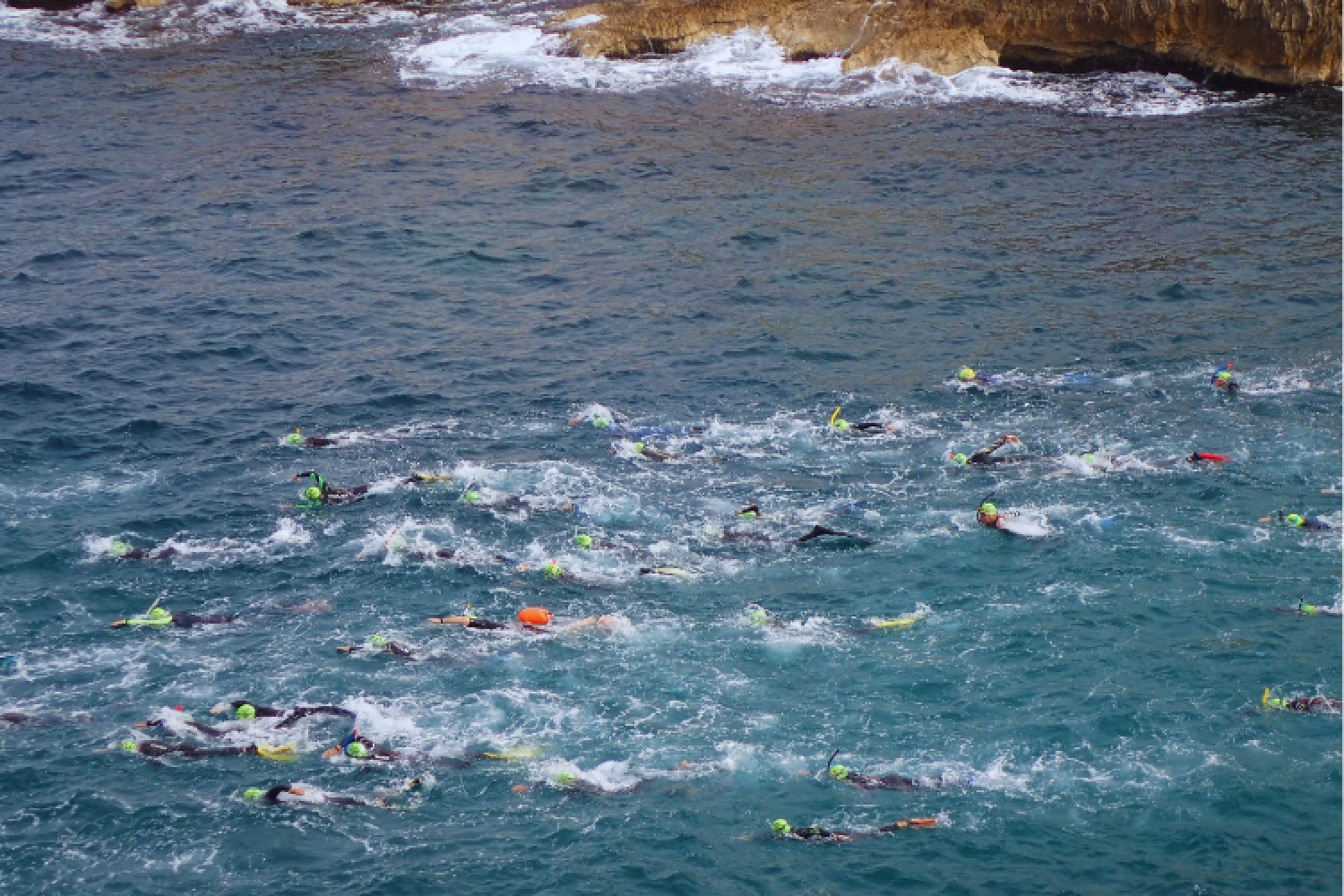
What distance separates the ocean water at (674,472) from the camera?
2144 cm

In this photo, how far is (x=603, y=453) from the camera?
32.2 m

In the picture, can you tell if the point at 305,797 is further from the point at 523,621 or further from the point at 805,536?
the point at 805,536

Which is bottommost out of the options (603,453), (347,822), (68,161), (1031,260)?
(347,822)

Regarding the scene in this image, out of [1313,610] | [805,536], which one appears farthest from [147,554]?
[1313,610]

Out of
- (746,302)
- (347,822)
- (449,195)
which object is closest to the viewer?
(347,822)

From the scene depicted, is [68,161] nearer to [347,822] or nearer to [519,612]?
[519,612]

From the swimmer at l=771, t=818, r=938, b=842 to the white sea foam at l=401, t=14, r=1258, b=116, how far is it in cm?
3699

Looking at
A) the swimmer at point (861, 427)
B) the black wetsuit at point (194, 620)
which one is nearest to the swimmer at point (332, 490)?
the black wetsuit at point (194, 620)

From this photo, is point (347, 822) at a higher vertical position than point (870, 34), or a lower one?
lower

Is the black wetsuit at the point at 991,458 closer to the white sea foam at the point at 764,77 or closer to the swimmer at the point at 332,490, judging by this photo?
the swimmer at the point at 332,490

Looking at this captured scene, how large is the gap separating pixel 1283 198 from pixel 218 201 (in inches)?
1363

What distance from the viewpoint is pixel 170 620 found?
26.2 meters

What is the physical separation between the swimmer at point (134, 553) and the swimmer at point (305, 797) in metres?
7.89

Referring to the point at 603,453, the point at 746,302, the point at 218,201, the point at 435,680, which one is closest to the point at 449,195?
the point at 218,201
